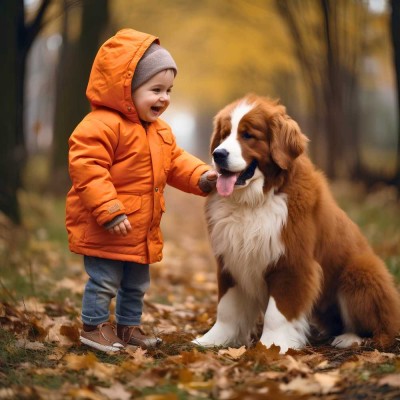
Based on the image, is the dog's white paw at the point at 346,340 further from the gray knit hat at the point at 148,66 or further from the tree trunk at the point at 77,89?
the tree trunk at the point at 77,89

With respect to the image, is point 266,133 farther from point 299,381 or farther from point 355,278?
point 299,381

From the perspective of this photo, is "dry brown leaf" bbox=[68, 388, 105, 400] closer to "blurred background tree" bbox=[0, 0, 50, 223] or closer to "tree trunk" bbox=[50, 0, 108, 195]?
"blurred background tree" bbox=[0, 0, 50, 223]

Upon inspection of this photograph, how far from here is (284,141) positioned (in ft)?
13.8

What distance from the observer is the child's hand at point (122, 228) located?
389 cm

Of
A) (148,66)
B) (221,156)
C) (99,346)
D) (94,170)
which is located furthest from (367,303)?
(148,66)

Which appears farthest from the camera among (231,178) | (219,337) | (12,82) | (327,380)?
(12,82)

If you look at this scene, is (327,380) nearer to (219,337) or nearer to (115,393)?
(115,393)

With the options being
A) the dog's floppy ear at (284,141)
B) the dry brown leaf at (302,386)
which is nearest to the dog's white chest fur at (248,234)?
the dog's floppy ear at (284,141)

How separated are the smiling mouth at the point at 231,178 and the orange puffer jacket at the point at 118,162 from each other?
0.41 metres

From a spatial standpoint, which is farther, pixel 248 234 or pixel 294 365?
pixel 248 234

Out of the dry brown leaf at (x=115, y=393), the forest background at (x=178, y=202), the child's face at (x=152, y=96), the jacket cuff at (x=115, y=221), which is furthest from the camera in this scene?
the child's face at (x=152, y=96)

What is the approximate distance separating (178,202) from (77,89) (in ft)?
27.9

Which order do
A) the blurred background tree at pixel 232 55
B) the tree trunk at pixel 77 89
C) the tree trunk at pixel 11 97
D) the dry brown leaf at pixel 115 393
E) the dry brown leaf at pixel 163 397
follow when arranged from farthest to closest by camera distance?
the tree trunk at pixel 77 89 → the blurred background tree at pixel 232 55 → the tree trunk at pixel 11 97 → the dry brown leaf at pixel 115 393 → the dry brown leaf at pixel 163 397

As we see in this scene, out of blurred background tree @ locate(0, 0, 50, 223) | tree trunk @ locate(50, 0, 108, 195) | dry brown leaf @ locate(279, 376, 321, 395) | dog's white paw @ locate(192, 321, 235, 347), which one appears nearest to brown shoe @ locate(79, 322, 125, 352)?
dog's white paw @ locate(192, 321, 235, 347)
